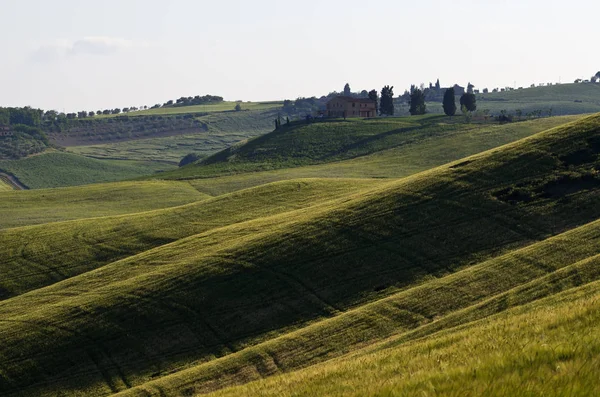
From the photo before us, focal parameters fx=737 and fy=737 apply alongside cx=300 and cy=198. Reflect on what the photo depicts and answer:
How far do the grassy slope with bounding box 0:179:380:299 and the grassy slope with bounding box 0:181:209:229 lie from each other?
22528 mm

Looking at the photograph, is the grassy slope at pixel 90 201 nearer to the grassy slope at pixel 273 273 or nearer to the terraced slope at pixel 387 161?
the terraced slope at pixel 387 161

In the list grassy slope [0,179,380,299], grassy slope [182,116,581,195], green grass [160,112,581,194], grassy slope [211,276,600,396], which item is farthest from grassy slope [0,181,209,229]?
grassy slope [211,276,600,396]

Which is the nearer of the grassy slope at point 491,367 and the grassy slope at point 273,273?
the grassy slope at point 491,367

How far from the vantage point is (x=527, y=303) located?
42.2m

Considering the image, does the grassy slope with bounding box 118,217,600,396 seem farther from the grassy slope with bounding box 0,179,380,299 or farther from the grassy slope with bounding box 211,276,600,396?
the grassy slope with bounding box 0,179,380,299

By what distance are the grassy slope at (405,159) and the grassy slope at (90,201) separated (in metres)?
8.05

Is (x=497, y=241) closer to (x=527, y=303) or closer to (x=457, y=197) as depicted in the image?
(x=457, y=197)

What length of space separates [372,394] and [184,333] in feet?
154

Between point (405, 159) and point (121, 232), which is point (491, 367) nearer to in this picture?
point (121, 232)

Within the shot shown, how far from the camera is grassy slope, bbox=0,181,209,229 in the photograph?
135m

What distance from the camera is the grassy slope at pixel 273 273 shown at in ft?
192

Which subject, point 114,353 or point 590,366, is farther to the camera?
point 114,353

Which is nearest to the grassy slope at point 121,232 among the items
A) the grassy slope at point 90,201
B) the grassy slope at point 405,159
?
the grassy slope at point 90,201

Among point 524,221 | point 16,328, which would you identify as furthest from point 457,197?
point 16,328
